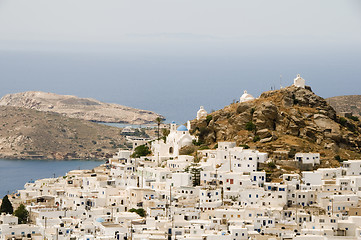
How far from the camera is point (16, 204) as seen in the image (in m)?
55.2

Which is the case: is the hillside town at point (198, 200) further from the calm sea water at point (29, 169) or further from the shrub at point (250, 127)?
the calm sea water at point (29, 169)

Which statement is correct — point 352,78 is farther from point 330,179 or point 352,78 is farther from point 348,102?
point 330,179

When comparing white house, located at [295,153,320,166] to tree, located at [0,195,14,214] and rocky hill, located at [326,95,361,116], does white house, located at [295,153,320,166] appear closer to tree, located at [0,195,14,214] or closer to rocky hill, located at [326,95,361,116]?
tree, located at [0,195,14,214]

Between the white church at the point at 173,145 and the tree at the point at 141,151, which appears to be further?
the tree at the point at 141,151

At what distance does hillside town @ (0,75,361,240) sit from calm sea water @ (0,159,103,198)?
20736mm

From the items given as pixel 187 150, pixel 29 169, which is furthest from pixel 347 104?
pixel 187 150

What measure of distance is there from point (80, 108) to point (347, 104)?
225 ft

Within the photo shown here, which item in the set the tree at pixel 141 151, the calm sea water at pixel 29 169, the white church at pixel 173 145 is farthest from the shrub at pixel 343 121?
the calm sea water at pixel 29 169

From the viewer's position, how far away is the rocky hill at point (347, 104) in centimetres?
10164

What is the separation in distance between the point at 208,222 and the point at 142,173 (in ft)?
35.7

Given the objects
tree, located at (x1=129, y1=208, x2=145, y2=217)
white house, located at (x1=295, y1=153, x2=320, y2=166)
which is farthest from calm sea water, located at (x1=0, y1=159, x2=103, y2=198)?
white house, located at (x1=295, y1=153, x2=320, y2=166)

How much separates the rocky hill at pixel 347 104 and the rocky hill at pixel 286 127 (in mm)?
39216

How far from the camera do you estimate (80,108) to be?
16438 centimetres

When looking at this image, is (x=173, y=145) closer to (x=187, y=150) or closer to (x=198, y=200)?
(x=187, y=150)
